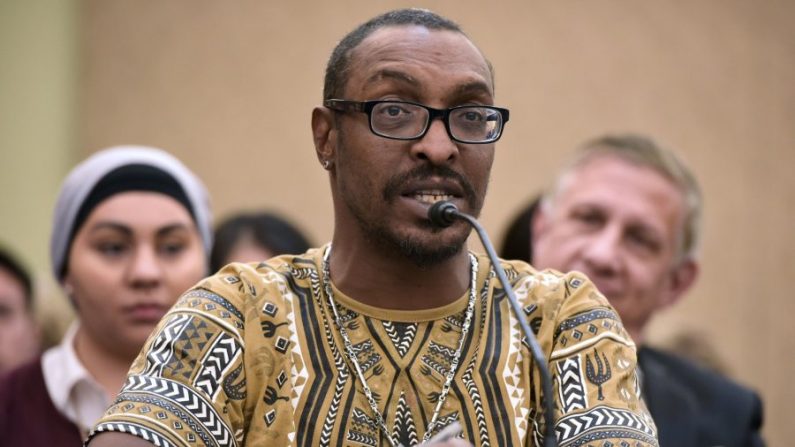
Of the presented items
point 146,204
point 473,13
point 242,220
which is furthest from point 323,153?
point 473,13

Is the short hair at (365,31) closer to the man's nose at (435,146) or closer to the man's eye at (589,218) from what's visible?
the man's nose at (435,146)

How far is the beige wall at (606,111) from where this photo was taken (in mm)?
7102

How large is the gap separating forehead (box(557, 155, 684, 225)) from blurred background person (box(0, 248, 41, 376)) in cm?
216

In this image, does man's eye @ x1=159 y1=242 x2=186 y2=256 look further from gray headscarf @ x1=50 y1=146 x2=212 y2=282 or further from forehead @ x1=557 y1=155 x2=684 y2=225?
forehead @ x1=557 y1=155 x2=684 y2=225

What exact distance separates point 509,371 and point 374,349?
0.24m

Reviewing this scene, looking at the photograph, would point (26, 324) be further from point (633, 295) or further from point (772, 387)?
point (772, 387)

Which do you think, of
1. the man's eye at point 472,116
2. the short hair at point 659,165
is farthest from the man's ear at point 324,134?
the short hair at point 659,165

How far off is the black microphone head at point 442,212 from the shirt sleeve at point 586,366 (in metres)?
0.26

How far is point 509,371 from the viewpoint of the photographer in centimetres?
244

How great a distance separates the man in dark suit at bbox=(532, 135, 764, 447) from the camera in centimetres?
411

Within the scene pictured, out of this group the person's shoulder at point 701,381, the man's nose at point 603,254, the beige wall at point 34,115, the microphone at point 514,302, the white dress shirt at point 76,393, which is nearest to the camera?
the microphone at point 514,302

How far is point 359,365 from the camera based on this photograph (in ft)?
7.94

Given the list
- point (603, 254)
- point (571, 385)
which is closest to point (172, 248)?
point (603, 254)

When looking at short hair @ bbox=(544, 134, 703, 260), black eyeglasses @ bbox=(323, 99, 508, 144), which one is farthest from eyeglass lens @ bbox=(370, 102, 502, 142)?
short hair @ bbox=(544, 134, 703, 260)
